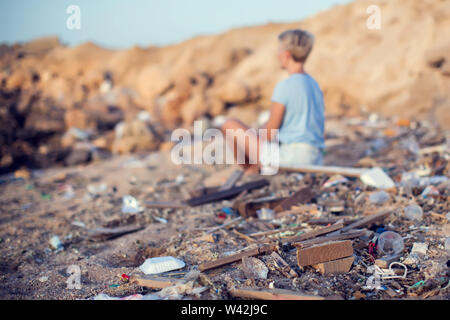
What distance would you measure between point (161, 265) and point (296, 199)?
144cm

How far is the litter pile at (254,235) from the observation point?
2.02 metres

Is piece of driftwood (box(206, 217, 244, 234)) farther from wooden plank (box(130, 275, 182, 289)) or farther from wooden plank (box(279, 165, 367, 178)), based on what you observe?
wooden plank (box(279, 165, 367, 178))

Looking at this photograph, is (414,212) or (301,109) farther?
(301,109)

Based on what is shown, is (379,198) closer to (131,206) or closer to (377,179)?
(377,179)

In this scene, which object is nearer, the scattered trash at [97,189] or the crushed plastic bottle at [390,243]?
the crushed plastic bottle at [390,243]

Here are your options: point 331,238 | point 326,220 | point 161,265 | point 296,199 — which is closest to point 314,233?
point 331,238

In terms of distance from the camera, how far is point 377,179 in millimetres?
3393

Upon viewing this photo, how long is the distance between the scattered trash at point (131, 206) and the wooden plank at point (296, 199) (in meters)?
1.39

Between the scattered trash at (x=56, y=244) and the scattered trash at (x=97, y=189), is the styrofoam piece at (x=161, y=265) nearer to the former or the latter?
the scattered trash at (x=56, y=244)

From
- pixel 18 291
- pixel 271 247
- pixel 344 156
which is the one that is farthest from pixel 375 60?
pixel 18 291

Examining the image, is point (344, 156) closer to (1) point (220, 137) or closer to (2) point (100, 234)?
(1) point (220, 137)

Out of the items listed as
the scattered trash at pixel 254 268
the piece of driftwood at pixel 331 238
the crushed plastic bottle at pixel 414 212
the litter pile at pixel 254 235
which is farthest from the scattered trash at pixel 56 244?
the crushed plastic bottle at pixel 414 212

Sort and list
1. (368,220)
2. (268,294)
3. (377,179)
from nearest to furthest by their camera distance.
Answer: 1. (268,294)
2. (368,220)
3. (377,179)

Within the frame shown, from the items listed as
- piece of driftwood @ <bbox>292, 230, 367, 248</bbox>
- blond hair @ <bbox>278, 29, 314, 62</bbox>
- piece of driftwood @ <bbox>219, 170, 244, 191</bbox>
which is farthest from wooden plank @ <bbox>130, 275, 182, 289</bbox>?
blond hair @ <bbox>278, 29, 314, 62</bbox>
